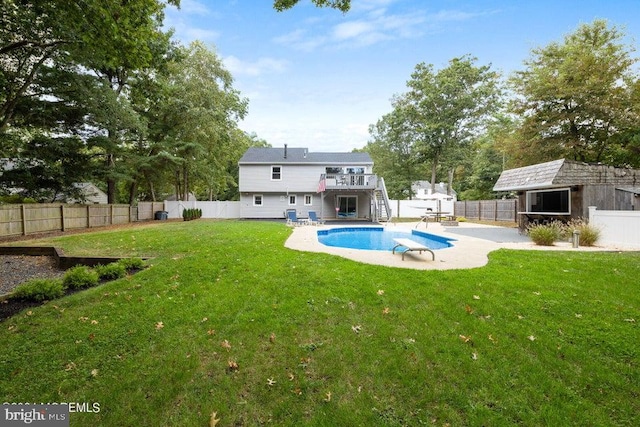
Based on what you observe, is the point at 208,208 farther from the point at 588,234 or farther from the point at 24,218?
the point at 588,234

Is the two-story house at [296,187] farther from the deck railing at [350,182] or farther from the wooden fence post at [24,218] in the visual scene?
the wooden fence post at [24,218]

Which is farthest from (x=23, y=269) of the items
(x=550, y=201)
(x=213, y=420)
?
(x=550, y=201)

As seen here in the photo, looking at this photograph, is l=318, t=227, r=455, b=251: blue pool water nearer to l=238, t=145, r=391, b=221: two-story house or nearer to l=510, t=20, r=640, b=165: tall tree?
l=238, t=145, r=391, b=221: two-story house

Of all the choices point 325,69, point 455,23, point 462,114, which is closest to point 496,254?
point 455,23

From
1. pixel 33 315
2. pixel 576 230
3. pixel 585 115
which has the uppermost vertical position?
pixel 585 115

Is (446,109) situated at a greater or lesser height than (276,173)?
greater

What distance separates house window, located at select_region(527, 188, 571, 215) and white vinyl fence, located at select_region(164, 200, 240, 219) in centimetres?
2150

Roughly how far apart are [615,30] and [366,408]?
2498 cm

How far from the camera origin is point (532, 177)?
39.2 ft

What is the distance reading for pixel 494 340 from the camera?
343cm

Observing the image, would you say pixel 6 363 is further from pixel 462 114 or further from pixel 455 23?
pixel 462 114

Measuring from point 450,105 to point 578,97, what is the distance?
38.9ft

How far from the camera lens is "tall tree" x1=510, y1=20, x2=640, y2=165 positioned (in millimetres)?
14555

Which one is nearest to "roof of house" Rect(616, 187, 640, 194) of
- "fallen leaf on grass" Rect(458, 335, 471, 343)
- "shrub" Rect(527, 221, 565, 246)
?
"shrub" Rect(527, 221, 565, 246)
